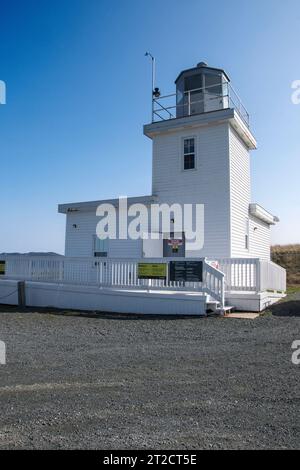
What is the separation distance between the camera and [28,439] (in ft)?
11.4

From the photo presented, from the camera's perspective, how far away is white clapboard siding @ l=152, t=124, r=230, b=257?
14172mm

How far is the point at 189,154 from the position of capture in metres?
15.2

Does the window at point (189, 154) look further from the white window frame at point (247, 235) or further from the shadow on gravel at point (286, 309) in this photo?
the shadow on gravel at point (286, 309)

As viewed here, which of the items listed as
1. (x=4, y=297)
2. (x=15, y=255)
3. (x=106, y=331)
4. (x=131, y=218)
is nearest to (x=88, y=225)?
(x=131, y=218)

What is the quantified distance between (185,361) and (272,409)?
2211mm

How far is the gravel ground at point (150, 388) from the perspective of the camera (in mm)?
3521

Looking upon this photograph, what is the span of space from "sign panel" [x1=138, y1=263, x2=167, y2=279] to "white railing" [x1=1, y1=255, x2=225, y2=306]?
105 millimetres

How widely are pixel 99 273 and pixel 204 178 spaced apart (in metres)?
5.49

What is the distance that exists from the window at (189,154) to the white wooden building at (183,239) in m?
0.04

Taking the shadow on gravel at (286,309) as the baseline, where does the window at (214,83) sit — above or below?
above

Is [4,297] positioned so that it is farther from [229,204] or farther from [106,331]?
[229,204]

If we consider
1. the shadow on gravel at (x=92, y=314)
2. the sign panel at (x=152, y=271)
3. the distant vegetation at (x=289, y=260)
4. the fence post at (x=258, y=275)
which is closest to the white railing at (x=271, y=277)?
the fence post at (x=258, y=275)

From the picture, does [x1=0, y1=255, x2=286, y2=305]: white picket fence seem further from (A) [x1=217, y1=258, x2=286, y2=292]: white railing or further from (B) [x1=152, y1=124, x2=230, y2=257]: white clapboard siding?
(B) [x1=152, y1=124, x2=230, y2=257]: white clapboard siding

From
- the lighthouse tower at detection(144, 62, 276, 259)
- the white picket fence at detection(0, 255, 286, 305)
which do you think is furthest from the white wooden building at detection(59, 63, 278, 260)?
the white picket fence at detection(0, 255, 286, 305)
